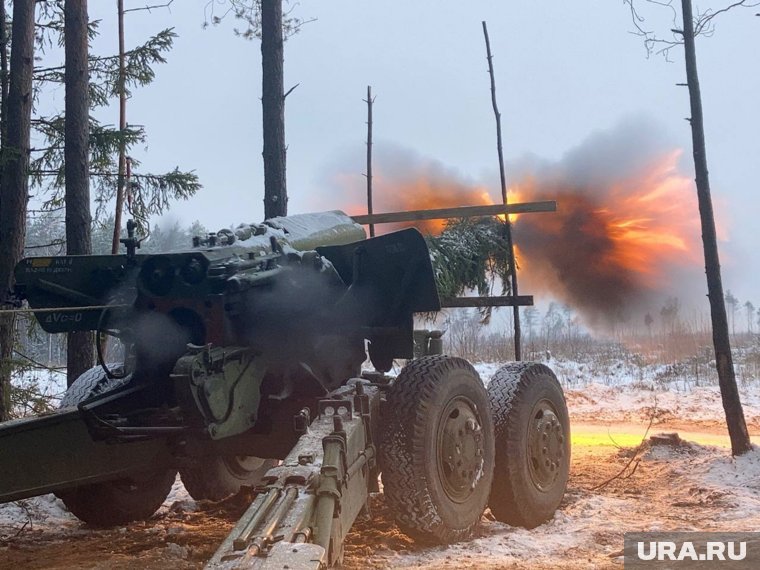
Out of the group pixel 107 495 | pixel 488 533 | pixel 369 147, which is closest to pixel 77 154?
pixel 107 495

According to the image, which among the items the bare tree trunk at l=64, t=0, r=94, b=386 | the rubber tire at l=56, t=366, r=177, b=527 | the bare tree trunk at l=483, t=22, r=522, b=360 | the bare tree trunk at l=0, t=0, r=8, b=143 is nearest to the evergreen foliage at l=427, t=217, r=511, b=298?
the bare tree trunk at l=483, t=22, r=522, b=360

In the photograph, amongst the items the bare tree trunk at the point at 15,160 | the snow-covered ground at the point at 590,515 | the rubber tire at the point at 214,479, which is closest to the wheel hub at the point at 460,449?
the snow-covered ground at the point at 590,515

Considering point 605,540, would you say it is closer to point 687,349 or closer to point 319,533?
point 319,533

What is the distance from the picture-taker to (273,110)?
10648mm

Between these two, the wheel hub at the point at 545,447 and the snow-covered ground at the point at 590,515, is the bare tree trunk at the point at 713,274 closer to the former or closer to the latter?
the snow-covered ground at the point at 590,515

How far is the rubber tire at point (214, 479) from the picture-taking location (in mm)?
6719

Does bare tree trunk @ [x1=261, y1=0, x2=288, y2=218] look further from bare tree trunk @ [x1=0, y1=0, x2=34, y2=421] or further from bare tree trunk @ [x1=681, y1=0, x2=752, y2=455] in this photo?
bare tree trunk @ [x1=681, y1=0, x2=752, y2=455]

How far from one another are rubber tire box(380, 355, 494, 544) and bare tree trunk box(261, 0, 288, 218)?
18.3ft

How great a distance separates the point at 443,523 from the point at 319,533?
1.77m

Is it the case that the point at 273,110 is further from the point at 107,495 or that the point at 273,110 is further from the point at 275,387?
the point at 107,495

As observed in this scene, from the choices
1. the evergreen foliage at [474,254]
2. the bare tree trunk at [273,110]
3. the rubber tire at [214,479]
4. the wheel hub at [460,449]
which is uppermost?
the bare tree trunk at [273,110]

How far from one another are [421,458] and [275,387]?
1.31m

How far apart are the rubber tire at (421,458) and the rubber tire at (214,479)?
2.31 m

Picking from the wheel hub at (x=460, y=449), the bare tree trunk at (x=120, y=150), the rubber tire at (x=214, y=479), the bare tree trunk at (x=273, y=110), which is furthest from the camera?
the bare tree trunk at (x=120, y=150)
